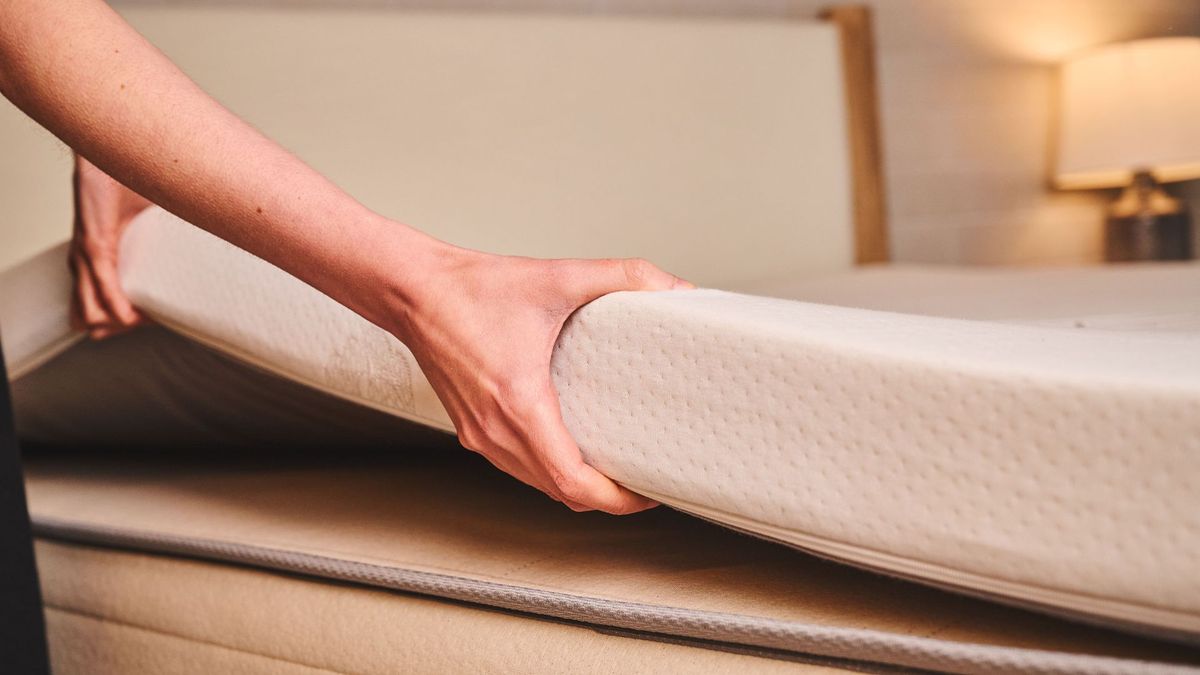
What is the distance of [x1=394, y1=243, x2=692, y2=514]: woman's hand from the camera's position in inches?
18.1

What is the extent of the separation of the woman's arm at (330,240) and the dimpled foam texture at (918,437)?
0.06 ft

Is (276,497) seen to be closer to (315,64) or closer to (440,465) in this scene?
(440,465)

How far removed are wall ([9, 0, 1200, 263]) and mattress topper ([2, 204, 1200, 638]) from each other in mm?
1863

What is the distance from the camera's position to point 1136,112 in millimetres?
2057

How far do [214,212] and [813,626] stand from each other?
369 mm

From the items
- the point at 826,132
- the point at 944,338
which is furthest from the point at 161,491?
the point at 826,132

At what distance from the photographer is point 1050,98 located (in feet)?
7.91

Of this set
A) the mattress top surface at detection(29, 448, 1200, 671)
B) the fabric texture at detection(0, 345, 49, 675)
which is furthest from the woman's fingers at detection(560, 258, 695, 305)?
the fabric texture at detection(0, 345, 49, 675)

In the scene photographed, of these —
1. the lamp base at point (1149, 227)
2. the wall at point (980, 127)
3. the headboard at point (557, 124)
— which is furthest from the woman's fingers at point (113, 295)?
the lamp base at point (1149, 227)

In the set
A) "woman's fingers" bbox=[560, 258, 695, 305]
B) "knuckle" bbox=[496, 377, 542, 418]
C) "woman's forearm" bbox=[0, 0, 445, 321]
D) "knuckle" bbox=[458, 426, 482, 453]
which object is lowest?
"knuckle" bbox=[458, 426, 482, 453]

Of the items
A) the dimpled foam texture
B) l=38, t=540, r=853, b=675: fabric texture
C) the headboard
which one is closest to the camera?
the dimpled foam texture

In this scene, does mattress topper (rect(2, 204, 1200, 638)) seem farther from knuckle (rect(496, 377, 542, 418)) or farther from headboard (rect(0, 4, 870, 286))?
headboard (rect(0, 4, 870, 286))

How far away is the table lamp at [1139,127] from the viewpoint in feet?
6.76

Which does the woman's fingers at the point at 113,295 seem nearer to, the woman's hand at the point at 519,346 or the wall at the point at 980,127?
the woman's hand at the point at 519,346
